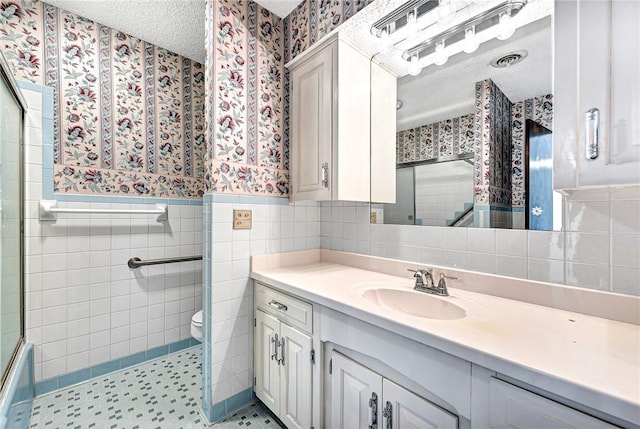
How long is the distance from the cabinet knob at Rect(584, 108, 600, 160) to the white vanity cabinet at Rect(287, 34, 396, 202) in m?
0.88

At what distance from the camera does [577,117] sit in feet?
2.35

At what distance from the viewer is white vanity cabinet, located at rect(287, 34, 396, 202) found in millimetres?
1448

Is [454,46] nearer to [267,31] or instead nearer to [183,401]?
[267,31]

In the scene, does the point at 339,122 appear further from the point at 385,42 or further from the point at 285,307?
the point at 285,307

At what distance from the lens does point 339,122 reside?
1.44m

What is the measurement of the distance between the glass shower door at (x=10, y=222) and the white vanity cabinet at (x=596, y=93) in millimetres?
2230

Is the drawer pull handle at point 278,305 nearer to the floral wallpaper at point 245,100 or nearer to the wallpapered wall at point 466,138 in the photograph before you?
the floral wallpaper at point 245,100

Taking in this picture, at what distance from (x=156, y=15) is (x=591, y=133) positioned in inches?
92.8

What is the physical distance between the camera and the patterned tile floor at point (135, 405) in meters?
1.45

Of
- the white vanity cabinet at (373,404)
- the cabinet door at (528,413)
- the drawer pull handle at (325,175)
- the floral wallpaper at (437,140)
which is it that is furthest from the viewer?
the drawer pull handle at (325,175)

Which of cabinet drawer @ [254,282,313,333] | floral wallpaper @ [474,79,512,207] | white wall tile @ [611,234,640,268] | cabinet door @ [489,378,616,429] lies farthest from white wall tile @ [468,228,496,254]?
cabinet drawer @ [254,282,313,333]

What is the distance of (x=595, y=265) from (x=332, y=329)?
3.14ft

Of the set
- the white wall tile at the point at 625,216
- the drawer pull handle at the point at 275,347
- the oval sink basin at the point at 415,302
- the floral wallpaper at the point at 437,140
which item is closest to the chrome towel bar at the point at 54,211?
the drawer pull handle at the point at 275,347

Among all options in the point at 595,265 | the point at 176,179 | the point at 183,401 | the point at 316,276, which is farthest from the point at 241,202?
the point at 595,265
